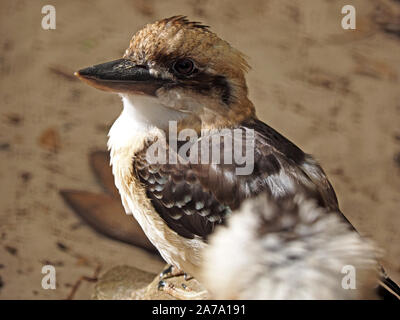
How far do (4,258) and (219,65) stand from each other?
8.57ft

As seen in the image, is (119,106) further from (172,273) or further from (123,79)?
(123,79)

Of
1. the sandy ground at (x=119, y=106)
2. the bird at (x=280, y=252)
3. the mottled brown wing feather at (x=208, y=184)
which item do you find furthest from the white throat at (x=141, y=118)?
the sandy ground at (x=119, y=106)

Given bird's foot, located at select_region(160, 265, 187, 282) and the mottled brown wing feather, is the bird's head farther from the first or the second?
bird's foot, located at select_region(160, 265, 187, 282)

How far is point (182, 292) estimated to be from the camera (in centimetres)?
302

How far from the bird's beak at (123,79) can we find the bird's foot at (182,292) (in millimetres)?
1152

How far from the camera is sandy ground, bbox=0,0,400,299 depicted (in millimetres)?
4238

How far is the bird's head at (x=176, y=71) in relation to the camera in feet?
7.58

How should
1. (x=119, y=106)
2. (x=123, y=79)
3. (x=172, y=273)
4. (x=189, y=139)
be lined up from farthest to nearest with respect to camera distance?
(x=119, y=106) → (x=172, y=273) → (x=189, y=139) → (x=123, y=79)

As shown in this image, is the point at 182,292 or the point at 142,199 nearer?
the point at 142,199

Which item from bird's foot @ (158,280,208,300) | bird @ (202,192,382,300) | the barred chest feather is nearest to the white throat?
the barred chest feather

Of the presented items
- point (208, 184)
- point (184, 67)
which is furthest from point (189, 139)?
point (184, 67)

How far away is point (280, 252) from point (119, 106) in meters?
2.58

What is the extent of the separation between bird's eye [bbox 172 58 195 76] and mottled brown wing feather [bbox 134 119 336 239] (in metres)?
0.29
